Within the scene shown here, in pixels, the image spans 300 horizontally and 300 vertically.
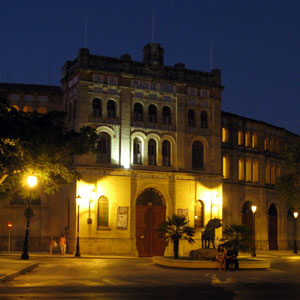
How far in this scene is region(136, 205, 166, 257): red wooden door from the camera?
42656 mm

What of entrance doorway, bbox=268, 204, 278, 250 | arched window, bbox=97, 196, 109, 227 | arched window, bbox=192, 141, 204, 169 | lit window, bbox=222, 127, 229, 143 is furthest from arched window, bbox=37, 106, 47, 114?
entrance doorway, bbox=268, 204, 278, 250

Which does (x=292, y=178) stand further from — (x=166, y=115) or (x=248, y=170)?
(x=166, y=115)

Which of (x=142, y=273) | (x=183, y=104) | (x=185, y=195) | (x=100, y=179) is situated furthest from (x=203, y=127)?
(x=142, y=273)

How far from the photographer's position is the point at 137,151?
43344 mm

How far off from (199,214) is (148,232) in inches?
181

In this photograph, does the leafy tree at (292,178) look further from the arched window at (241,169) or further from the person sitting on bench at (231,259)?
the person sitting on bench at (231,259)

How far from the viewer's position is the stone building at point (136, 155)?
4131 centimetres

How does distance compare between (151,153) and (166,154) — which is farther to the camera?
(166,154)

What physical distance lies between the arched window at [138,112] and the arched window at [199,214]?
8.13 meters

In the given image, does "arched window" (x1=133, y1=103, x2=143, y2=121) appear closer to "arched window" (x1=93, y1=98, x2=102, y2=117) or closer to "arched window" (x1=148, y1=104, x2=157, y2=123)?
"arched window" (x1=148, y1=104, x2=157, y2=123)

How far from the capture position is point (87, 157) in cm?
4125

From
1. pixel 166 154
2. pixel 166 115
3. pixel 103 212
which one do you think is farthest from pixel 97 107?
pixel 103 212

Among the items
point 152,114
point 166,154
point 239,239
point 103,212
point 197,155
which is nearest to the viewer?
point 239,239

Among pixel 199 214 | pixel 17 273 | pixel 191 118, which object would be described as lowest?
pixel 17 273
